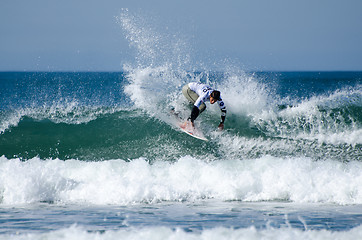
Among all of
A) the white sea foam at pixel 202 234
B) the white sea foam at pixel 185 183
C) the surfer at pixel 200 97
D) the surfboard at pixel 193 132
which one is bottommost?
the white sea foam at pixel 202 234

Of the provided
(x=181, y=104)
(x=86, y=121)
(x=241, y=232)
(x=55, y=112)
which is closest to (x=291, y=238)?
(x=241, y=232)

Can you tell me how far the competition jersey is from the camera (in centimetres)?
1030

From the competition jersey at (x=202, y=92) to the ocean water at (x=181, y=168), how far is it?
3.20 ft

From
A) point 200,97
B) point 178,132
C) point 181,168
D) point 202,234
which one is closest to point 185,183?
point 181,168

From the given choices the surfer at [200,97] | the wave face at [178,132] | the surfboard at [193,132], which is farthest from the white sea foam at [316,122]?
the surfboard at [193,132]

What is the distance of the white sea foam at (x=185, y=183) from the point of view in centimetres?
792

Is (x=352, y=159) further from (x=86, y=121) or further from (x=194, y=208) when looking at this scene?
(x=86, y=121)

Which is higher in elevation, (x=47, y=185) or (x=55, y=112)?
(x=55, y=112)

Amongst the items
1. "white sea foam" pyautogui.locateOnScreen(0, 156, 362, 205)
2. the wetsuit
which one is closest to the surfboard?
the wetsuit

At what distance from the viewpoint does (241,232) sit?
552 centimetres

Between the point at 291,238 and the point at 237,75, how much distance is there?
8.80 meters

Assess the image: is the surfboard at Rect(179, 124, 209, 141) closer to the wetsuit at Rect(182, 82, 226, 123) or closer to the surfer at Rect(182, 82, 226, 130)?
the surfer at Rect(182, 82, 226, 130)

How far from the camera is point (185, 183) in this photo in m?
8.59

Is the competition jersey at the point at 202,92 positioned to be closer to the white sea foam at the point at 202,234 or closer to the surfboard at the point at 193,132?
the surfboard at the point at 193,132
